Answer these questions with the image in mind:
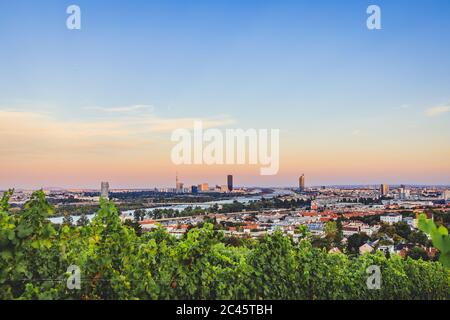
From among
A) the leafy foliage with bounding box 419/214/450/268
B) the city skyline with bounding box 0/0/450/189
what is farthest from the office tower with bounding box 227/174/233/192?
the leafy foliage with bounding box 419/214/450/268

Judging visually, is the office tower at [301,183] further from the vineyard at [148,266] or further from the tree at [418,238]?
the tree at [418,238]

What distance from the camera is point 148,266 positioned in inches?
102

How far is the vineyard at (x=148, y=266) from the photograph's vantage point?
2.34 meters

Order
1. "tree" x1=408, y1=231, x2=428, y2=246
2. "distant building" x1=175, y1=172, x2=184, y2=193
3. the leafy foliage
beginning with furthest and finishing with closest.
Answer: "tree" x1=408, y1=231, x2=428, y2=246, "distant building" x1=175, y1=172, x2=184, y2=193, the leafy foliage

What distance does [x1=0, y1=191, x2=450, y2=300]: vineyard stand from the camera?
2.34 meters

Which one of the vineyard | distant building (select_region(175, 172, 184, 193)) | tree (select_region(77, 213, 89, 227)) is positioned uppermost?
distant building (select_region(175, 172, 184, 193))

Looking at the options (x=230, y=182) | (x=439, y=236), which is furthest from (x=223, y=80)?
(x=439, y=236)

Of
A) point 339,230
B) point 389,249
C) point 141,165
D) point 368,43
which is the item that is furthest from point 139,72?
point 389,249

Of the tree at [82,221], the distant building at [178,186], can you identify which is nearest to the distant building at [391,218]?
the distant building at [178,186]

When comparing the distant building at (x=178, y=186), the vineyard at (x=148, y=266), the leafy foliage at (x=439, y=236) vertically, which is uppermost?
the distant building at (x=178, y=186)

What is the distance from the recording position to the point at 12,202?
2855 mm

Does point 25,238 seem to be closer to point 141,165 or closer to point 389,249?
point 141,165

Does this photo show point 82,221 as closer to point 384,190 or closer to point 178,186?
point 178,186

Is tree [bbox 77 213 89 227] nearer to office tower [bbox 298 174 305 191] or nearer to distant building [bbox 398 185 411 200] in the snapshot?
A: office tower [bbox 298 174 305 191]
